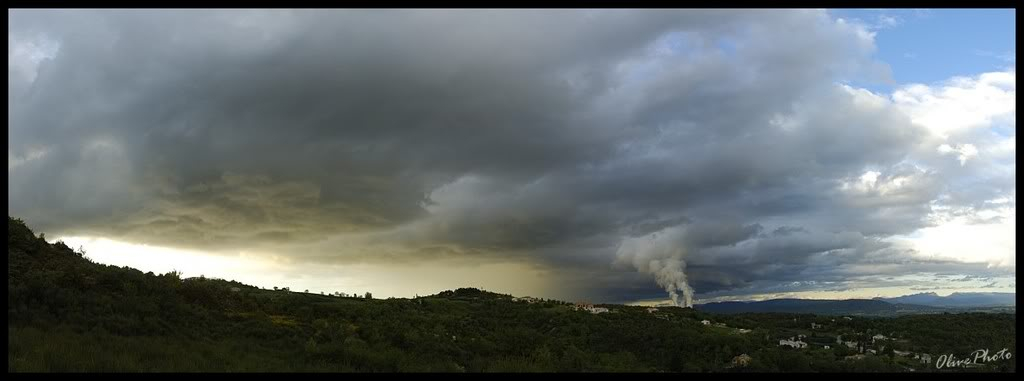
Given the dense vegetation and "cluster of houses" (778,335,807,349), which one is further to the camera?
"cluster of houses" (778,335,807,349)

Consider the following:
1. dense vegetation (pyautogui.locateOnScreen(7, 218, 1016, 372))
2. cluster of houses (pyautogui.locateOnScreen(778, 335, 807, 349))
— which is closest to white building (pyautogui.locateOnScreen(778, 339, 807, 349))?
cluster of houses (pyautogui.locateOnScreen(778, 335, 807, 349))

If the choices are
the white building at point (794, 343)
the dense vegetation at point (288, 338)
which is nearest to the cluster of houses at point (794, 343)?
the white building at point (794, 343)

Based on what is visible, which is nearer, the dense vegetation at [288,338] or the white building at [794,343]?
the dense vegetation at [288,338]

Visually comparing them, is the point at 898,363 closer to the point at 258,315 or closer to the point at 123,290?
the point at 258,315

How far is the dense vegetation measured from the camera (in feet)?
56.9

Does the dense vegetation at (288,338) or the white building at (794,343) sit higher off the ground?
the dense vegetation at (288,338)

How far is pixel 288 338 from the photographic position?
22.3 metres

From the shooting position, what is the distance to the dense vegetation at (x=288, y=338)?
56.9 feet

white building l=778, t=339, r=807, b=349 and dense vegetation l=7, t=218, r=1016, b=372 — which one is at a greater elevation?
dense vegetation l=7, t=218, r=1016, b=372

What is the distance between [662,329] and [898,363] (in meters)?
12.7

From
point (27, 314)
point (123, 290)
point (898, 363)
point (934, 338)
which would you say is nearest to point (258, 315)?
point (123, 290)

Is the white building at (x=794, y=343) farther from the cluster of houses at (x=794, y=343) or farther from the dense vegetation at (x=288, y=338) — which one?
the dense vegetation at (x=288, y=338)

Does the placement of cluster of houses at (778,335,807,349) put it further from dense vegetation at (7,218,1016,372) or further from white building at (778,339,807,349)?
dense vegetation at (7,218,1016,372)

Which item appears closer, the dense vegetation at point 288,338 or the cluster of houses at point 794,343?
the dense vegetation at point 288,338
